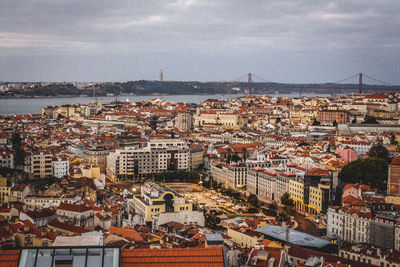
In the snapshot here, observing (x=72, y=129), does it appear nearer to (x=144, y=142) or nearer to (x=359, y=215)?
(x=144, y=142)

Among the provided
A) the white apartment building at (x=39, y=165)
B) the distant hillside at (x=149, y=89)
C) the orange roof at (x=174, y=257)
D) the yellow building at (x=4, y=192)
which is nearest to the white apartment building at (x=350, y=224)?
the yellow building at (x=4, y=192)

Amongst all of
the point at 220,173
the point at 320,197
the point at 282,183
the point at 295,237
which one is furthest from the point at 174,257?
the point at 220,173

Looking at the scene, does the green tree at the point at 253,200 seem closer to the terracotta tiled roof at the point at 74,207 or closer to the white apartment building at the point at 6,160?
the terracotta tiled roof at the point at 74,207

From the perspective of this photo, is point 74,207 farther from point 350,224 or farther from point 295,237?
point 350,224

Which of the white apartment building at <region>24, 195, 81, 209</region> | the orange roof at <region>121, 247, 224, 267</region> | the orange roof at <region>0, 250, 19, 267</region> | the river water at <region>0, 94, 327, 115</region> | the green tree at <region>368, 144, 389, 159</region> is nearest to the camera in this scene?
the orange roof at <region>0, 250, 19, 267</region>

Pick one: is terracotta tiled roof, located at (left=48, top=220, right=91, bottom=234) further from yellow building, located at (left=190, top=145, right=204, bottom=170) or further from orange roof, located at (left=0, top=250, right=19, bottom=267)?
yellow building, located at (left=190, top=145, right=204, bottom=170)

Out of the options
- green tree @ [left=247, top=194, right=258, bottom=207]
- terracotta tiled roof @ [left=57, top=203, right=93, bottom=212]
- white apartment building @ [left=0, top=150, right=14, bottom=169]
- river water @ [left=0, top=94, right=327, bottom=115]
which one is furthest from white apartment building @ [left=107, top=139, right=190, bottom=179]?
river water @ [left=0, top=94, right=327, bottom=115]

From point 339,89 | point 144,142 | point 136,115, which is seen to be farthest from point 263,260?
point 339,89
